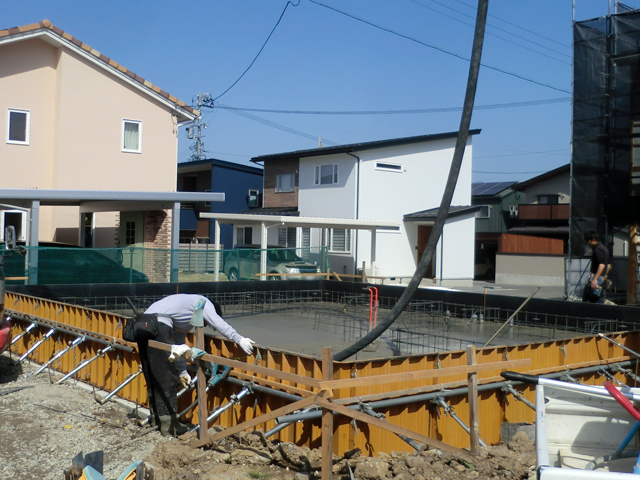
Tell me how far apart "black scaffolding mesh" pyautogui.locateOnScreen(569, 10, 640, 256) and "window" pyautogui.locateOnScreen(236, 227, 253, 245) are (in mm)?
17656

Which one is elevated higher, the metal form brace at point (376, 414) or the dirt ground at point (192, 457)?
the metal form brace at point (376, 414)

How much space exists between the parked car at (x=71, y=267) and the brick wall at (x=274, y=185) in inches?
564

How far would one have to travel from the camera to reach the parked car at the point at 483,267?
34.4 meters

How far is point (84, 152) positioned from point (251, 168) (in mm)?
14515

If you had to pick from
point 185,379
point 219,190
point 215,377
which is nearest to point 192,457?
point 215,377

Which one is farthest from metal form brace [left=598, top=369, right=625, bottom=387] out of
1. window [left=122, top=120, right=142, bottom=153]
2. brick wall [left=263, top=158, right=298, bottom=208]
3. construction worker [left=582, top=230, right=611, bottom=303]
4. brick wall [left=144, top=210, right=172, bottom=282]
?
brick wall [left=263, top=158, right=298, bottom=208]

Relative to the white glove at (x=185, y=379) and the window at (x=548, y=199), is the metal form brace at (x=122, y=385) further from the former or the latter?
the window at (x=548, y=199)

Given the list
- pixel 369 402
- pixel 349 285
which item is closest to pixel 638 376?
pixel 369 402

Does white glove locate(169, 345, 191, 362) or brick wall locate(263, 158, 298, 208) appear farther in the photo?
brick wall locate(263, 158, 298, 208)

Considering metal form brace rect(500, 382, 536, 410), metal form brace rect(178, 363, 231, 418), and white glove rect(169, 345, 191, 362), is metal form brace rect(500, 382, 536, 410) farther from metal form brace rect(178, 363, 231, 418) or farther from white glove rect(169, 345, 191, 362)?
white glove rect(169, 345, 191, 362)

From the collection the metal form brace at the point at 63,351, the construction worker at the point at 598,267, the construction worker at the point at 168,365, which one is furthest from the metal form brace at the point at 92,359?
the construction worker at the point at 598,267

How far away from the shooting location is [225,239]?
34188 mm

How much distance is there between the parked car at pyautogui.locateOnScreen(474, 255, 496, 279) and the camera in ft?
113

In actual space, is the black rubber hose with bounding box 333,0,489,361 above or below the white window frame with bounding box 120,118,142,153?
below
